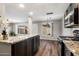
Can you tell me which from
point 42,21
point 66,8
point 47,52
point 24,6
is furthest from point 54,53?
point 24,6

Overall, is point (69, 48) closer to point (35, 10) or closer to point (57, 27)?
point (57, 27)

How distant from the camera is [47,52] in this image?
1627mm

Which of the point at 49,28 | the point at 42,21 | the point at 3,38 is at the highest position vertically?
the point at 42,21

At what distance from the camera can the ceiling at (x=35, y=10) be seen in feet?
4.66

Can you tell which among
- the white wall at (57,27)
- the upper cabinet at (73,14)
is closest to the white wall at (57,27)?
the white wall at (57,27)

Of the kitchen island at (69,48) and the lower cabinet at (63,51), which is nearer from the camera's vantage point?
the kitchen island at (69,48)

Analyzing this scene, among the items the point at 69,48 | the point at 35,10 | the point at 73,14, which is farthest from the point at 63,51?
the point at 35,10

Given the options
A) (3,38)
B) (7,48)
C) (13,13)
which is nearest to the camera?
(13,13)

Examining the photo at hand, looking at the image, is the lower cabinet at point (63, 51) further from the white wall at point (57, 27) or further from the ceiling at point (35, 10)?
the ceiling at point (35, 10)

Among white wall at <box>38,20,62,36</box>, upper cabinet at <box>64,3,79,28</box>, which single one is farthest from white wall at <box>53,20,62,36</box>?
upper cabinet at <box>64,3,79,28</box>

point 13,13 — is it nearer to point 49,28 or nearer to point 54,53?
point 49,28

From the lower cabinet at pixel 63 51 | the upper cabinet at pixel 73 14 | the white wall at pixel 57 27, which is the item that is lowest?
the lower cabinet at pixel 63 51

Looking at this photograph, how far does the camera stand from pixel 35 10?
1.49 meters

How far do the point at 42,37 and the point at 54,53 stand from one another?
287mm
